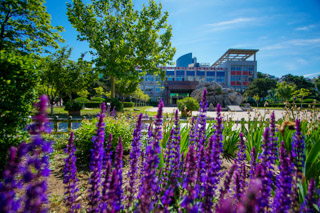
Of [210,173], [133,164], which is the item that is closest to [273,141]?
[210,173]

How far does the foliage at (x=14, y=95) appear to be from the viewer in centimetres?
330

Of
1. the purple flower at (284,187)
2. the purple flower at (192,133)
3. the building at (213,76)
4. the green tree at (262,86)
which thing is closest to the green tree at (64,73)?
the purple flower at (192,133)

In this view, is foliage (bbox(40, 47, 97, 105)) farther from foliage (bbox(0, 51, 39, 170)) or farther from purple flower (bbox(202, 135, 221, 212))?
purple flower (bbox(202, 135, 221, 212))

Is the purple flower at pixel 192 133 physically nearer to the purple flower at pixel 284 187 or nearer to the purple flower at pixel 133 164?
the purple flower at pixel 133 164

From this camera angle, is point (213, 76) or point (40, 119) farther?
point (213, 76)

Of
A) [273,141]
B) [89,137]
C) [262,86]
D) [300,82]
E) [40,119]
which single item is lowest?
[89,137]

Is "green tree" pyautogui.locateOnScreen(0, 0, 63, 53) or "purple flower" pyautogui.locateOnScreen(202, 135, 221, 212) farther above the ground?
"green tree" pyautogui.locateOnScreen(0, 0, 63, 53)

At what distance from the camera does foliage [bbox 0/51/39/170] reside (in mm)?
3305

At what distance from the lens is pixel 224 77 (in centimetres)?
7362

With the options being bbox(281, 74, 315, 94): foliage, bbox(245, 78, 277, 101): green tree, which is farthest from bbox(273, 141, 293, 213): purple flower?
bbox(281, 74, 315, 94): foliage

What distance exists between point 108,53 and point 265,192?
1904 cm

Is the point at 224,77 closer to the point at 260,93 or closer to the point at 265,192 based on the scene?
the point at 260,93

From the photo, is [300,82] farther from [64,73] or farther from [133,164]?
[133,164]

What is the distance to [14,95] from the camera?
11.2 feet
